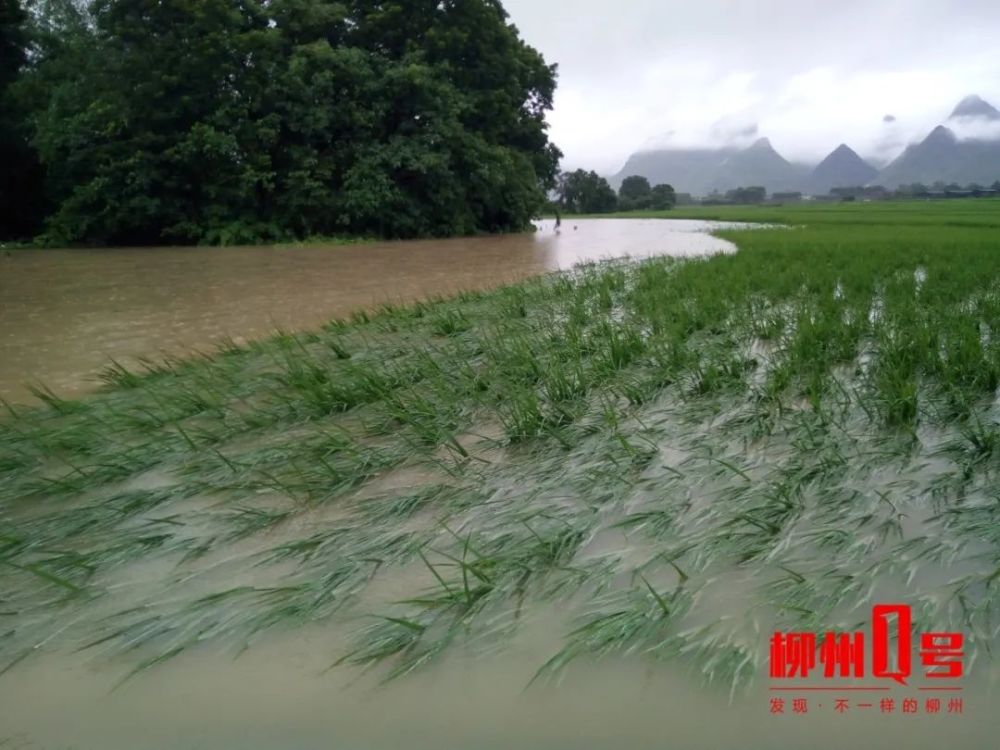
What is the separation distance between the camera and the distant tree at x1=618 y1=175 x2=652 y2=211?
5719cm

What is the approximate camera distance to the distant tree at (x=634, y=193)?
188 ft

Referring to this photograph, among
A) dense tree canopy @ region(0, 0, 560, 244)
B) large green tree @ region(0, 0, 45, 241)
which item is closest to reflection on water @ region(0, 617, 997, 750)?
dense tree canopy @ region(0, 0, 560, 244)

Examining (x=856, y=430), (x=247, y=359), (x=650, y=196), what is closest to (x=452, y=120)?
(x=247, y=359)

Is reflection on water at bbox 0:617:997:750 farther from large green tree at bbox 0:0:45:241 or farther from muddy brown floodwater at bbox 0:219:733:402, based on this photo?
large green tree at bbox 0:0:45:241

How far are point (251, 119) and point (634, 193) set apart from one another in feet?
146

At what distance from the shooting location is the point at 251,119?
1789 centimetres

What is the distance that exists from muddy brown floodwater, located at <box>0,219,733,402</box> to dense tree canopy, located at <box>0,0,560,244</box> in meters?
2.79

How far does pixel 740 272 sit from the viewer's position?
6.95 meters

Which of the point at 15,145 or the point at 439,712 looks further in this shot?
the point at 15,145

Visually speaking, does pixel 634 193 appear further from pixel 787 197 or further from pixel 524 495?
pixel 524 495

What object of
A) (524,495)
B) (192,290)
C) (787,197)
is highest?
(787,197)

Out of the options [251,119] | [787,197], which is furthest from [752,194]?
[251,119]

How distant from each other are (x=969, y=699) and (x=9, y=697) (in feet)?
6.64

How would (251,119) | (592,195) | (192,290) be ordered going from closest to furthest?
1. (192,290)
2. (251,119)
3. (592,195)
